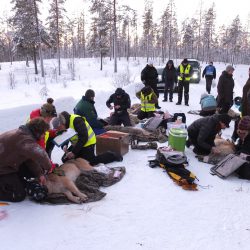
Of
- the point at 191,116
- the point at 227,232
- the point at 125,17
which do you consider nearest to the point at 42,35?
the point at 125,17

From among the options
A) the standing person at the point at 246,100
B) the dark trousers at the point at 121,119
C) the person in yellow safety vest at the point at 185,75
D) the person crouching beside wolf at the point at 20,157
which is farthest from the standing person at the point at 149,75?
the person crouching beside wolf at the point at 20,157

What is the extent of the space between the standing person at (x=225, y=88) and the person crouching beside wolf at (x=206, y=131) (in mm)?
2752

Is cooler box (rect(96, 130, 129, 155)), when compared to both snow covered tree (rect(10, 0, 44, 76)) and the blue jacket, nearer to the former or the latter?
the blue jacket

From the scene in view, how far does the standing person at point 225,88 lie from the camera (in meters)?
8.73

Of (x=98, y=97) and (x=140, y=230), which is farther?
(x=98, y=97)

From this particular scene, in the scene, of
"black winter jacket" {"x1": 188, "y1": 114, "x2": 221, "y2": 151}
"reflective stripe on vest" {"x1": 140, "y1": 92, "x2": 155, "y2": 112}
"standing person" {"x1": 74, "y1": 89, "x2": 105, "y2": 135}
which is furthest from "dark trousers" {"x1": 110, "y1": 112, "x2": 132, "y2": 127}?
"black winter jacket" {"x1": 188, "y1": 114, "x2": 221, "y2": 151}

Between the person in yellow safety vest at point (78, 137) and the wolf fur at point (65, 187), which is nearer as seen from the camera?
the wolf fur at point (65, 187)

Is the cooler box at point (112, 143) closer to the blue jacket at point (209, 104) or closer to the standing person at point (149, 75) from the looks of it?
the blue jacket at point (209, 104)

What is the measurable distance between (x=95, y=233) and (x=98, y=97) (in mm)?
9185

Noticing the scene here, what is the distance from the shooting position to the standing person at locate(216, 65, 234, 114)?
8727 millimetres

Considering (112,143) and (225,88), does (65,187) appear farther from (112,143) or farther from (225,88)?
(225,88)

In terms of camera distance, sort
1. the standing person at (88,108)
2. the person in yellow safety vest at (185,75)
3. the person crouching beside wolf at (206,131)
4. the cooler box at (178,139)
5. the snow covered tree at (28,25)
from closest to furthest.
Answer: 1. the person crouching beside wolf at (206,131)
2. the cooler box at (178,139)
3. the standing person at (88,108)
4. the person in yellow safety vest at (185,75)
5. the snow covered tree at (28,25)

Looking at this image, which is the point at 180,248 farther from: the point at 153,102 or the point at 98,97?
the point at 98,97

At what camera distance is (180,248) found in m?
3.17
